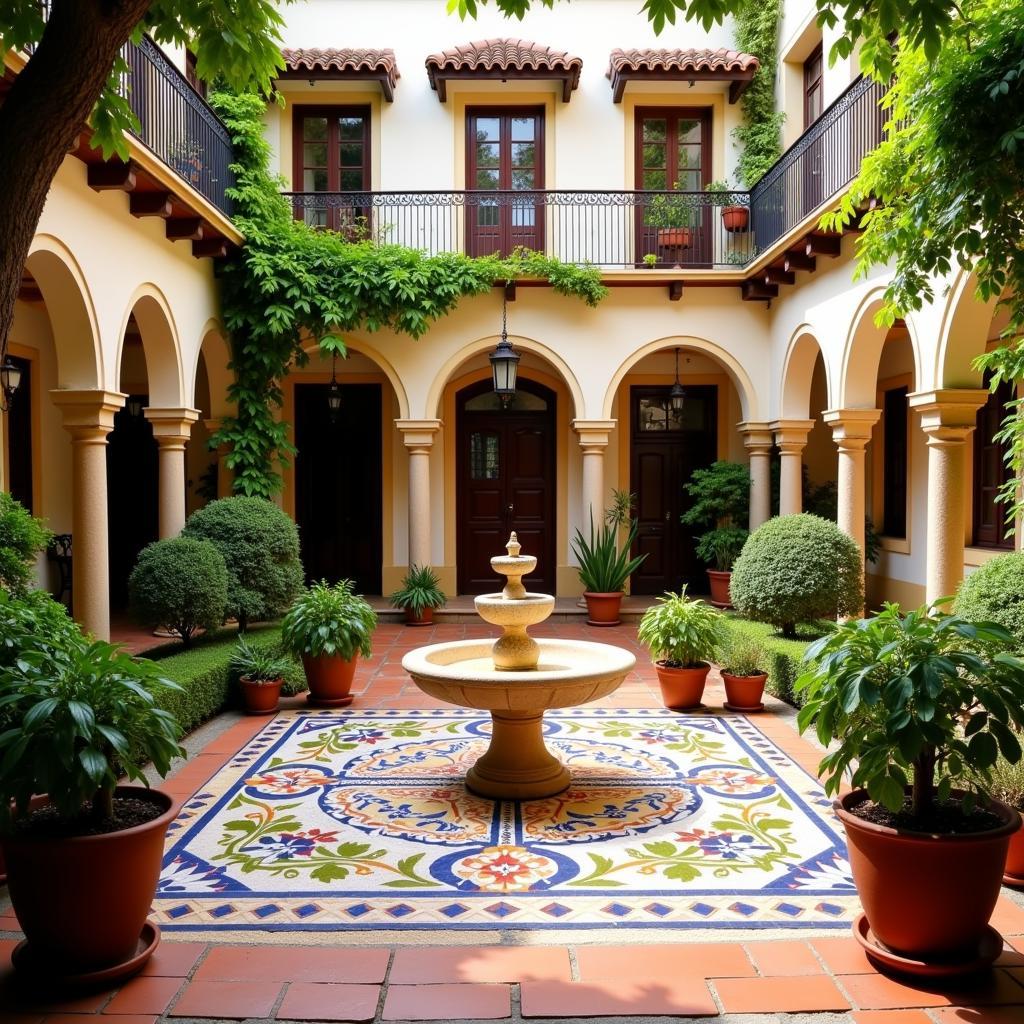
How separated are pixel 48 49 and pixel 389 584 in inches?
476

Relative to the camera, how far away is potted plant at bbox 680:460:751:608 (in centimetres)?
1305

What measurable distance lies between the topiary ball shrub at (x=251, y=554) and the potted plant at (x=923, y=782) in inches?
272

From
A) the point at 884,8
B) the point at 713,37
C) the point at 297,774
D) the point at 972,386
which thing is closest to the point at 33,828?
the point at 297,774

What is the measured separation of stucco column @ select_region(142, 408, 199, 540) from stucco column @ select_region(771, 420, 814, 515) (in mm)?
7443

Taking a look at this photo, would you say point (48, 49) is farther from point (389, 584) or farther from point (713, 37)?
point (713, 37)

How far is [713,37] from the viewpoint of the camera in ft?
46.4

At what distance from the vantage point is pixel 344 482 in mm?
14992

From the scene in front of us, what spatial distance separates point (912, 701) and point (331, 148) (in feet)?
42.1

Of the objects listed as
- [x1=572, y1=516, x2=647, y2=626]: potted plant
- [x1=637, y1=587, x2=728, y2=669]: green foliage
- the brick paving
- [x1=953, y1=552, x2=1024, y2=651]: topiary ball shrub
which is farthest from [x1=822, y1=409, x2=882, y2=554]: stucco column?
the brick paving

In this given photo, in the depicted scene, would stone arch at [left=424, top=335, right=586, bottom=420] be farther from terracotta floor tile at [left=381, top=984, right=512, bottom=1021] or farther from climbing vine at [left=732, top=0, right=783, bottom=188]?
terracotta floor tile at [left=381, top=984, right=512, bottom=1021]

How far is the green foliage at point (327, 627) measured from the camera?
7.80 m

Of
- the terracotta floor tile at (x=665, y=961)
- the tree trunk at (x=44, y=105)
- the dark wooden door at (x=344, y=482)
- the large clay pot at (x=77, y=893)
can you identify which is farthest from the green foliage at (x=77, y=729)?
the dark wooden door at (x=344, y=482)

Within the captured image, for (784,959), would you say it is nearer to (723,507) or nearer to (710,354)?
(723,507)

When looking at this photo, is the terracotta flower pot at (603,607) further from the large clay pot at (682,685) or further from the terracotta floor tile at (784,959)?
the terracotta floor tile at (784,959)
